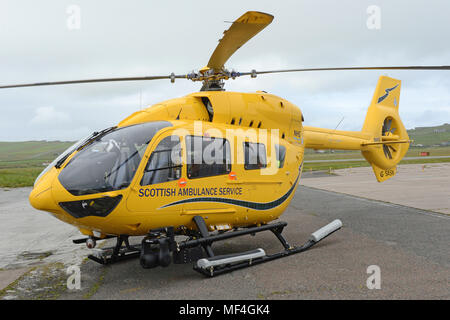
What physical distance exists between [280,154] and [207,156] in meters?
2.12

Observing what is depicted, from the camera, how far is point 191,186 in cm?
625

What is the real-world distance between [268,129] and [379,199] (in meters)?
9.67

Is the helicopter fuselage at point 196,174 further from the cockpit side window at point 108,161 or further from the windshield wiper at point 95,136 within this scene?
the windshield wiper at point 95,136

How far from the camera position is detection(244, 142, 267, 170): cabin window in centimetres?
712

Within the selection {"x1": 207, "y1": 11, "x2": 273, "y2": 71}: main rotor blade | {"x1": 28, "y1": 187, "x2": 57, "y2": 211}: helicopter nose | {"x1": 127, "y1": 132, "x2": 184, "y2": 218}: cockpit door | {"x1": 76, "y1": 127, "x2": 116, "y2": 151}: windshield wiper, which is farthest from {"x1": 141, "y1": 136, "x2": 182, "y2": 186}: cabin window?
{"x1": 207, "y1": 11, "x2": 273, "y2": 71}: main rotor blade

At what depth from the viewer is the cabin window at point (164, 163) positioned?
5.82 m

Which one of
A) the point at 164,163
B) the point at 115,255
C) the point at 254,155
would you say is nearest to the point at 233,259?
the point at 164,163

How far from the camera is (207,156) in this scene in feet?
21.3

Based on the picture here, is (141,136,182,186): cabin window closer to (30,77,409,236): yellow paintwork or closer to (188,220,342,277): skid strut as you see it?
(30,77,409,236): yellow paintwork

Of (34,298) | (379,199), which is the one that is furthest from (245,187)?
(379,199)

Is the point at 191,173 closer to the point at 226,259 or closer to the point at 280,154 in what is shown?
the point at 226,259

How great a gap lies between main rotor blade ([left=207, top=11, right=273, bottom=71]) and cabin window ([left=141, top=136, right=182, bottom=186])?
1.68 m
